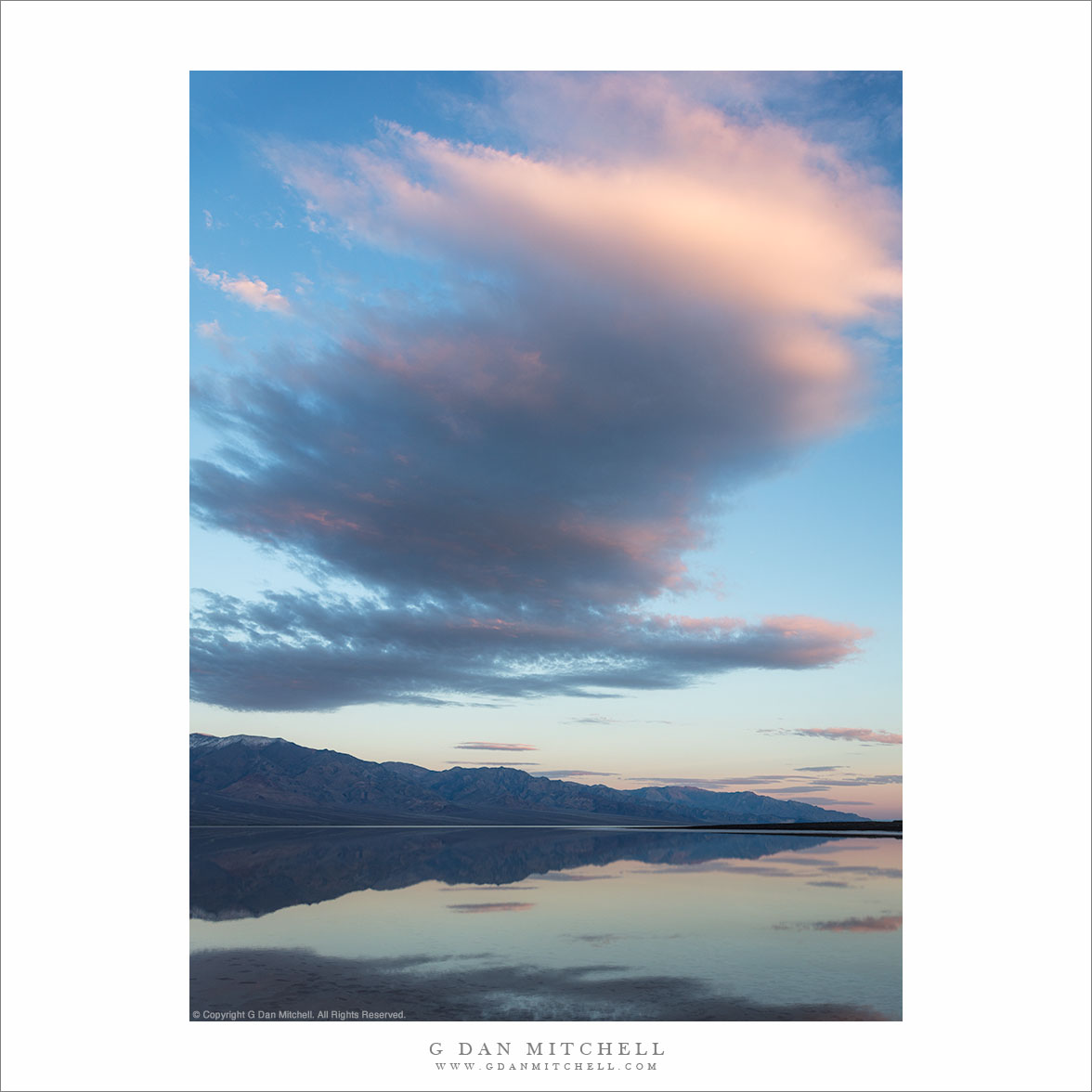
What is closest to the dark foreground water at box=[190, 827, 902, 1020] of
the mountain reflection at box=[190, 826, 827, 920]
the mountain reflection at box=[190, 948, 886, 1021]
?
the mountain reflection at box=[190, 948, 886, 1021]

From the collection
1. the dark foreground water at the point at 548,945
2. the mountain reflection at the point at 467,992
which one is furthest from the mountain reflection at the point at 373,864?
the mountain reflection at the point at 467,992

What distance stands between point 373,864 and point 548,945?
601 inches

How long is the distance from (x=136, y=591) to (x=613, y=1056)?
7745mm

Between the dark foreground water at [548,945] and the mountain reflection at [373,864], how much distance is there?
0.54 ft

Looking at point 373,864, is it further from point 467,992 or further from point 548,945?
point 467,992

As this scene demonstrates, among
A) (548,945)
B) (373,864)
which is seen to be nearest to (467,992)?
(548,945)

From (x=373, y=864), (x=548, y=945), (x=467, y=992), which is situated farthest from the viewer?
(x=373, y=864)

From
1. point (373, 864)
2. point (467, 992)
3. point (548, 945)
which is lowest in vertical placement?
point (373, 864)

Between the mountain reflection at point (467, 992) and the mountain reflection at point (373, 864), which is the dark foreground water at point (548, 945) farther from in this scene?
the mountain reflection at point (373, 864)

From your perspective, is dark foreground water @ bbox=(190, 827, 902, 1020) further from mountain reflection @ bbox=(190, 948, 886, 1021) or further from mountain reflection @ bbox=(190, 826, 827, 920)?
mountain reflection @ bbox=(190, 826, 827, 920)

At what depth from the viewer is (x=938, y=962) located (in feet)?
31.9

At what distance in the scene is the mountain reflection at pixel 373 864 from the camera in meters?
17.1

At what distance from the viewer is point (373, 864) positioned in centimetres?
2672

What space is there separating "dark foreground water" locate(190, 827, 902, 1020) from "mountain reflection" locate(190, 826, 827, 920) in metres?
0.16
